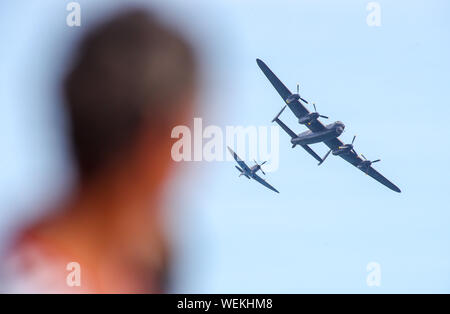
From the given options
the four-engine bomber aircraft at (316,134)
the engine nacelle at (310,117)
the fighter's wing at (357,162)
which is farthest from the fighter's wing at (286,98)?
the fighter's wing at (357,162)

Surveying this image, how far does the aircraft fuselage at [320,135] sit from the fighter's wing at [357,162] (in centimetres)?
50

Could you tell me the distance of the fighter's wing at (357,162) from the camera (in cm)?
1780

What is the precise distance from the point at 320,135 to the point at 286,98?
1.80 meters

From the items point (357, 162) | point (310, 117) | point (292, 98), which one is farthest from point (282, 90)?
point (357, 162)

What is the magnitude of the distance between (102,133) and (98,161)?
26.5 inches

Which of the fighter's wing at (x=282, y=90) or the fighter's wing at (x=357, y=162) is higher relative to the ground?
the fighter's wing at (x=282, y=90)

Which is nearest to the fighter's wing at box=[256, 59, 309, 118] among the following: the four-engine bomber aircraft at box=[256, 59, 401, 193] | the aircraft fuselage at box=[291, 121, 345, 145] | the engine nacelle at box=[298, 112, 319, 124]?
the four-engine bomber aircraft at box=[256, 59, 401, 193]

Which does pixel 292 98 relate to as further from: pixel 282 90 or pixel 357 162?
pixel 357 162

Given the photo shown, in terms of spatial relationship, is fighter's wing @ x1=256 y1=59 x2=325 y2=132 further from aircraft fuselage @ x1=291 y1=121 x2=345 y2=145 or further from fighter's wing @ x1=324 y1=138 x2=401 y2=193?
fighter's wing @ x1=324 y1=138 x2=401 y2=193

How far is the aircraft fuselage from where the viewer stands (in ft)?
69.9

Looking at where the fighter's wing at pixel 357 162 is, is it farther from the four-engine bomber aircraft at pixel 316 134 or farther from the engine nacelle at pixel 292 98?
the engine nacelle at pixel 292 98
